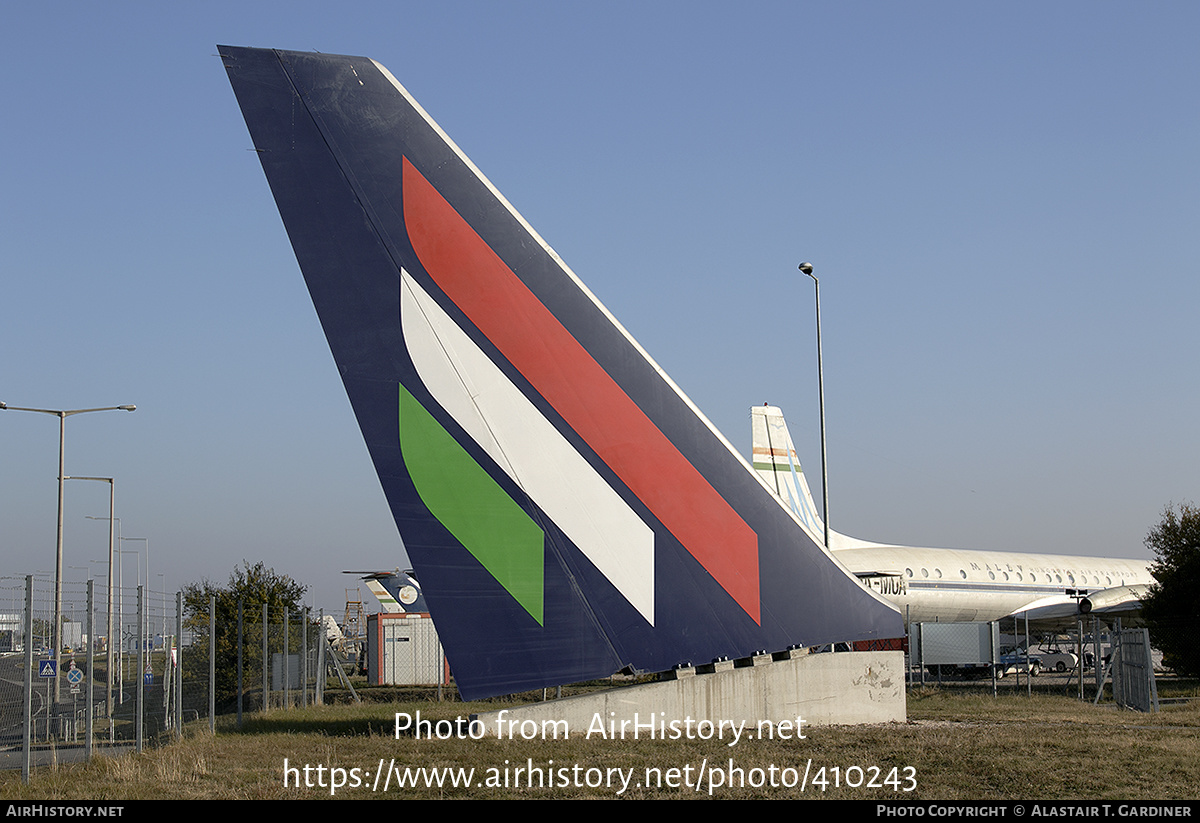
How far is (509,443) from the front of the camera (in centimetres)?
960

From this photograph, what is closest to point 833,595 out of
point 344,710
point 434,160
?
point 434,160

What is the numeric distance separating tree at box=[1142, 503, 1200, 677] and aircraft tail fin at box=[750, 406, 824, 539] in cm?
1351

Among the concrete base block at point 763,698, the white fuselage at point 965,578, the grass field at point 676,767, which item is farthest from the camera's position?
the white fuselage at point 965,578

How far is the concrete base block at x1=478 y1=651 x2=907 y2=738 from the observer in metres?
10.4

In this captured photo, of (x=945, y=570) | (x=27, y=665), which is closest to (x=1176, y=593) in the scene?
(x=945, y=570)

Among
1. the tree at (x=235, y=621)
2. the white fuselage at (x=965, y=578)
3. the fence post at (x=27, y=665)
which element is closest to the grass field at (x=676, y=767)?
the fence post at (x=27, y=665)

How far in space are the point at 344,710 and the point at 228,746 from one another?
6.85 meters

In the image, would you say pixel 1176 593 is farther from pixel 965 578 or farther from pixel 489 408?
pixel 489 408

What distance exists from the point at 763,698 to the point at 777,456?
92.5 feet

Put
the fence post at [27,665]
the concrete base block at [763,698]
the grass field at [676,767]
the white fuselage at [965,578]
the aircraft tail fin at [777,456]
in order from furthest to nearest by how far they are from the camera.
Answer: the aircraft tail fin at [777,456] < the white fuselage at [965,578] < the concrete base block at [763,698] < the fence post at [27,665] < the grass field at [676,767]

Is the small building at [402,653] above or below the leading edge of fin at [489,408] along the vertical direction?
below

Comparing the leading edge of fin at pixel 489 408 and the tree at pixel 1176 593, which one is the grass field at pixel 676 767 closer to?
the leading edge of fin at pixel 489 408

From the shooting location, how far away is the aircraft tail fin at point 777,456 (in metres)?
38.3
